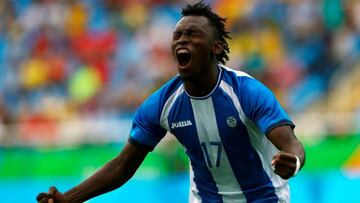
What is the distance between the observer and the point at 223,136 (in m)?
5.84

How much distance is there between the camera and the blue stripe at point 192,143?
5.95m

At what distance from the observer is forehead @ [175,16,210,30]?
5.81 m

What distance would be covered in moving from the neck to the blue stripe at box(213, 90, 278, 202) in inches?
2.8

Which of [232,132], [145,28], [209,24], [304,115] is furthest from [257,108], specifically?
[145,28]

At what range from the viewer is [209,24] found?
233 inches

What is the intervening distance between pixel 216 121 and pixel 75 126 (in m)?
6.61

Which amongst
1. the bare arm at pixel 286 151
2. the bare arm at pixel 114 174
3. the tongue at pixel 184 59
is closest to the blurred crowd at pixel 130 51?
the bare arm at pixel 114 174

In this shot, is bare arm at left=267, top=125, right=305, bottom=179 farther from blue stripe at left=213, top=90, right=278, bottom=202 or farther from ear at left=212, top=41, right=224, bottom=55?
ear at left=212, top=41, right=224, bottom=55

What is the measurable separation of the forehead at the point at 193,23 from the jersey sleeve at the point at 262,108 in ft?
1.47

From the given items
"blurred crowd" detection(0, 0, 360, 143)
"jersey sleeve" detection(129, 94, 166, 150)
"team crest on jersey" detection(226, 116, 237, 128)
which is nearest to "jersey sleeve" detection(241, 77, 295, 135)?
"team crest on jersey" detection(226, 116, 237, 128)

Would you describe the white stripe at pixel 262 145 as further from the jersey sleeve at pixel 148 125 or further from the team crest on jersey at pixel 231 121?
the jersey sleeve at pixel 148 125

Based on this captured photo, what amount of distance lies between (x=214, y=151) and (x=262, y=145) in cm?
30

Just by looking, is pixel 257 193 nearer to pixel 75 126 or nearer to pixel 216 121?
pixel 216 121

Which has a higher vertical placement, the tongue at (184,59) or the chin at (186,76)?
the tongue at (184,59)
